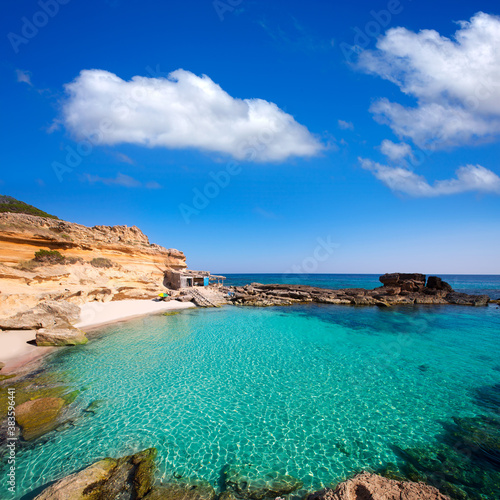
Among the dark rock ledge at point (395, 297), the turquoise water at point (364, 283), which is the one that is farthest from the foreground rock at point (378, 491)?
the turquoise water at point (364, 283)

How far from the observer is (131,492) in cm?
461

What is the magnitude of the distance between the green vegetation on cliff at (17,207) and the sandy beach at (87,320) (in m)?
22.9

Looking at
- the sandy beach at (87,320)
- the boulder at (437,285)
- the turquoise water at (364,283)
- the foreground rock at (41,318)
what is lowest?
the turquoise water at (364,283)

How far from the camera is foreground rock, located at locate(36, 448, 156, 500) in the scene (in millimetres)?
4289

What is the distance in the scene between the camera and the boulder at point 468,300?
31731 mm

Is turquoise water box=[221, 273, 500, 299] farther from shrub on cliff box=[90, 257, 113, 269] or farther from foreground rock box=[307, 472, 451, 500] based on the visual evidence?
shrub on cliff box=[90, 257, 113, 269]

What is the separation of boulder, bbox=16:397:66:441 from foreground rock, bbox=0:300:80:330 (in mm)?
9776

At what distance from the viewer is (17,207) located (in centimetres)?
3503

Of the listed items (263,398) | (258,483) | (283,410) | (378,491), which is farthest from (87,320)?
(378,491)

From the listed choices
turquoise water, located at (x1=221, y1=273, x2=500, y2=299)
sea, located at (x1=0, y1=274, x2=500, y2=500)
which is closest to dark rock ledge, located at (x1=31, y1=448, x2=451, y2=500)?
sea, located at (x1=0, y1=274, x2=500, y2=500)

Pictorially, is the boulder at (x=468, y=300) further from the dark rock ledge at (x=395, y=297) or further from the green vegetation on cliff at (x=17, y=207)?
the green vegetation on cliff at (x=17, y=207)

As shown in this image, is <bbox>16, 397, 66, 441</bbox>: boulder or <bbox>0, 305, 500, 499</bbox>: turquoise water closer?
<bbox>0, 305, 500, 499</bbox>: turquoise water

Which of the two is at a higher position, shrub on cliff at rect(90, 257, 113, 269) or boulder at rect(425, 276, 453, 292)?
shrub on cliff at rect(90, 257, 113, 269)

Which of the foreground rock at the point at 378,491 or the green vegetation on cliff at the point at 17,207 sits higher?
the green vegetation on cliff at the point at 17,207
